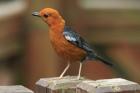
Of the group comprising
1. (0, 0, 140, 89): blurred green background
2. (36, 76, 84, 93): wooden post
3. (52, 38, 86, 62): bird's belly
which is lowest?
(0, 0, 140, 89): blurred green background

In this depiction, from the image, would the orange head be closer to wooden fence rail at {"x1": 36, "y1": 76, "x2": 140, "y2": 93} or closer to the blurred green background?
wooden fence rail at {"x1": 36, "y1": 76, "x2": 140, "y2": 93}

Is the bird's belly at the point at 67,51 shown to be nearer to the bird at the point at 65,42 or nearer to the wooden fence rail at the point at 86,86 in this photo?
the bird at the point at 65,42

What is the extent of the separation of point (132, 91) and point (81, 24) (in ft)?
17.7

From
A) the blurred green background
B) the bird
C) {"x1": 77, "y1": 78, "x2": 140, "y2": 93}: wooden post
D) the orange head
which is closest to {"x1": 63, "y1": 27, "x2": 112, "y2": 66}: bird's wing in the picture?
the bird

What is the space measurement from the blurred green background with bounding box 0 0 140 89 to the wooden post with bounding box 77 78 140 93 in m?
4.94

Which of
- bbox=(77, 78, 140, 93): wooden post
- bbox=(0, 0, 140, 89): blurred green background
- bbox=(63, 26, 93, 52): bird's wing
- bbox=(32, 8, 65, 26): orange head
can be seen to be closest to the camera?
bbox=(77, 78, 140, 93): wooden post

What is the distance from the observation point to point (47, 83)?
14.7 ft

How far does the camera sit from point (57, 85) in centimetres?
441

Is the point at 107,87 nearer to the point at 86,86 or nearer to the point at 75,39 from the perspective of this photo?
the point at 86,86

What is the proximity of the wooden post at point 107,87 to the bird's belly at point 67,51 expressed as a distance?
2.46ft

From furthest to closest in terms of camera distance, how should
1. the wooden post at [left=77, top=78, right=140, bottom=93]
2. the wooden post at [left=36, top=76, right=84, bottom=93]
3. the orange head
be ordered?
the orange head < the wooden post at [left=36, top=76, right=84, bottom=93] < the wooden post at [left=77, top=78, right=140, bottom=93]

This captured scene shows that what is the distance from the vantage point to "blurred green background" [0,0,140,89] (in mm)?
9328

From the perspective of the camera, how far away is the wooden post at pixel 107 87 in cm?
408

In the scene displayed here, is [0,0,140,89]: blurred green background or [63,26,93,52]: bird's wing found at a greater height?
[63,26,93,52]: bird's wing
